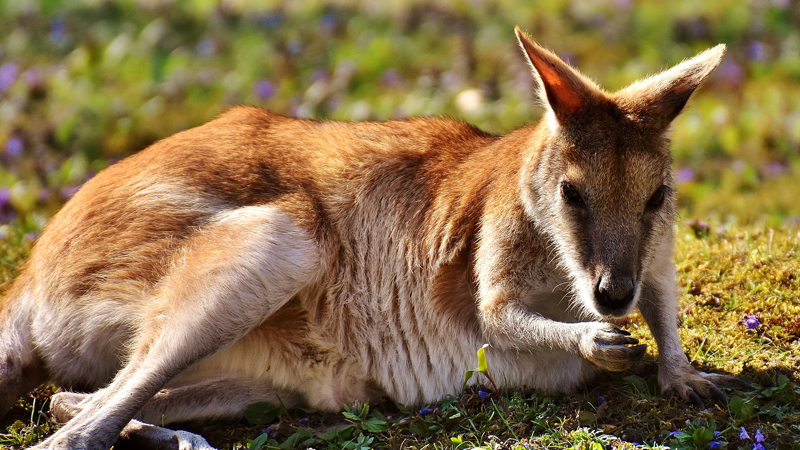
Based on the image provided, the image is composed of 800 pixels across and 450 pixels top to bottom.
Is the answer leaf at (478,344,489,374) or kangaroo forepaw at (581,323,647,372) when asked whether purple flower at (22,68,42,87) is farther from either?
kangaroo forepaw at (581,323,647,372)

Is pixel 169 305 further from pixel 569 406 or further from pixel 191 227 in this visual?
pixel 569 406

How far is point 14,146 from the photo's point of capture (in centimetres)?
789

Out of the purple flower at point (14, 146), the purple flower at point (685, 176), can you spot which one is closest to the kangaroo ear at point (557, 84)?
the purple flower at point (685, 176)

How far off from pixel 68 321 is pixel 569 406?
7.43 feet

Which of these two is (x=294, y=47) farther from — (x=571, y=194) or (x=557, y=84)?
(x=571, y=194)

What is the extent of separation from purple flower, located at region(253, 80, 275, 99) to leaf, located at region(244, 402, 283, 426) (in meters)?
5.47

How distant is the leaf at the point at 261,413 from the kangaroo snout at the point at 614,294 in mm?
1562

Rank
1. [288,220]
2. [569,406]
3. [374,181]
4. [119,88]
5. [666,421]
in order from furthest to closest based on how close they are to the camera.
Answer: [119,88] → [374,181] → [288,220] → [569,406] → [666,421]

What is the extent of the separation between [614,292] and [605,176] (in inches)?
18.8

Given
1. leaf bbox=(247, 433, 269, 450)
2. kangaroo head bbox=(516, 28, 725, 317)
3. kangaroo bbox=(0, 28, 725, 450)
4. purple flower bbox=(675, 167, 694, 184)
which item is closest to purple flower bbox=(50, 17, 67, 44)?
kangaroo bbox=(0, 28, 725, 450)

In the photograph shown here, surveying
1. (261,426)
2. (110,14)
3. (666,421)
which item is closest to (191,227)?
(261,426)

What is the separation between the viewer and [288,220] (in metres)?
4.00

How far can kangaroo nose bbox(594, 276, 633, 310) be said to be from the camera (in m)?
3.42

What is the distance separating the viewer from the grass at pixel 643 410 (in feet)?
11.2
